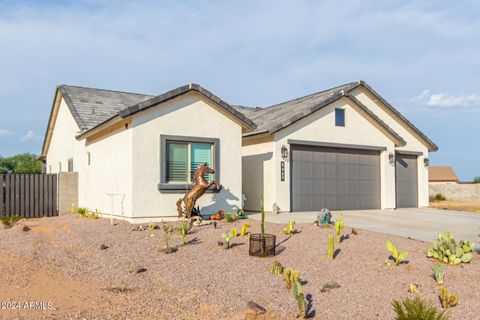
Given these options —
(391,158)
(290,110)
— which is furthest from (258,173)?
(391,158)

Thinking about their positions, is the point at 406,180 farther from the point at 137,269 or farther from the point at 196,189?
the point at 137,269

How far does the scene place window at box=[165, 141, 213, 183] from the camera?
1304 cm

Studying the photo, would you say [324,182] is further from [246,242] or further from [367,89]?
[246,242]

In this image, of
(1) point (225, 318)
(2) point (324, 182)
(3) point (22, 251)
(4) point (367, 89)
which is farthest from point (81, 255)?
(4) point (367, 89)

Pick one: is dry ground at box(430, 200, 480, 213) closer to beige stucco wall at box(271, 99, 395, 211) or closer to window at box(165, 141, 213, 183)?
beige stucco wall at box(271, 99, 395, 211)

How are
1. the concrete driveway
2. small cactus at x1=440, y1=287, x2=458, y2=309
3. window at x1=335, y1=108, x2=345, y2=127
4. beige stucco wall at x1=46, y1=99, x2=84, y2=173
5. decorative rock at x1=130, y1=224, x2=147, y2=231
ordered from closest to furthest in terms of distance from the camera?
small cactus at x1=440, y1=287, x2=458, y2=309, decorative rock at x1=130, y1=224, x2=147, y2=231, the concrete driveway, window at x1=335, y1=108, x2=345, y2=127, beige stucco wall at x1=46, y1=99, x2=84, y2=173

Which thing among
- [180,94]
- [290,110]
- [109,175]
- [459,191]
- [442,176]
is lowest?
[459,191]

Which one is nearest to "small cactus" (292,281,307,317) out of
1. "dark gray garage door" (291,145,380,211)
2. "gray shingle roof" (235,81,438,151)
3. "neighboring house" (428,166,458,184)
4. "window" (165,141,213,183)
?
"window" (165,141,213,183)

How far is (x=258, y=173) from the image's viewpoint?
55.3 ft

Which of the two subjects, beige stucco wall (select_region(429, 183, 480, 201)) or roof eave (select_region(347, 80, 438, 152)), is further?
beige stucco wall (select_region(429, 183, 480, 201))

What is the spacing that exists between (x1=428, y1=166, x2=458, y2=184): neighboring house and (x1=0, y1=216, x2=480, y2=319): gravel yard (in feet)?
190

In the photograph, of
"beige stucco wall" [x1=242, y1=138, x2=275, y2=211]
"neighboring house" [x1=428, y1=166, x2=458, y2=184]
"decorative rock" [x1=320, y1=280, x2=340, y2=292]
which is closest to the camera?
"decorative rock" [x1=320, y1=280, x2=340, y2=292]

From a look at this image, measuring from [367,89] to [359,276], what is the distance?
13779 mm

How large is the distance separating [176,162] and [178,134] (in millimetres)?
846
